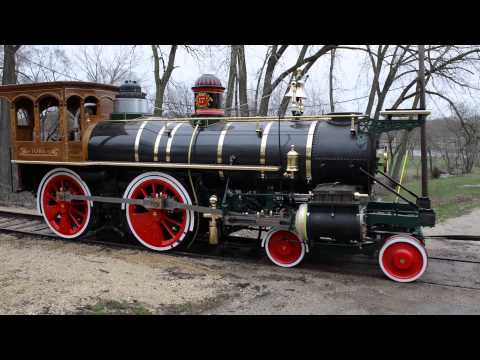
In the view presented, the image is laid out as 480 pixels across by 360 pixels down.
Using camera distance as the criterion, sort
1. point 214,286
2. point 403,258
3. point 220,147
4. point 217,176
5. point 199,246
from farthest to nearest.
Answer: point 199,246 < point 217,176 < point 220,147 < point 403,258 < point 214,286

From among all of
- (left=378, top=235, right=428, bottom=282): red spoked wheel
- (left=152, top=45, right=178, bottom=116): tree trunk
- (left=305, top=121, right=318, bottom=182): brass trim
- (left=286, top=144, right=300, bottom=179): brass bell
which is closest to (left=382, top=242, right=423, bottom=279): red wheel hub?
(left=378, top=235, right=428, bottom=282): red spoked wheel

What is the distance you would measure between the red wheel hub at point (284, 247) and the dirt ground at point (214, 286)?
20 cm

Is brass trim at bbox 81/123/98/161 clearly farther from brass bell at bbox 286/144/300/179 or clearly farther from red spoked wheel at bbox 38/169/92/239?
brass bell at bbox 286/144/300/179

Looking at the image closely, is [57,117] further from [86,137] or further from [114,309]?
[114,309]

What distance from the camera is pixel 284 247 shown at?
7.18 metres

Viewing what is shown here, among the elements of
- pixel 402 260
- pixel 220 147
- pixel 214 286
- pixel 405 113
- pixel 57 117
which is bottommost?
pixel 214 286

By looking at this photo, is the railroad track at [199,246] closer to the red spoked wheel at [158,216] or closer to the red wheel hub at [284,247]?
the red spoked wheel at [158,216]

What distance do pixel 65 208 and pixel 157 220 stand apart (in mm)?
2264

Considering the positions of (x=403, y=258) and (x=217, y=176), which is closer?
(x=403, y=258)

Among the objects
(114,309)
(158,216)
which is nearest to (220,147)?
(158,216)

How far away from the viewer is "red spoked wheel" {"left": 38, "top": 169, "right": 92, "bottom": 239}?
8977 mm

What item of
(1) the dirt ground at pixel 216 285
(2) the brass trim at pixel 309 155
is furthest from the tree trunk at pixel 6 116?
(2) the brass trim at pixel 309 155

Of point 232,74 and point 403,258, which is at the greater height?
point 232,74

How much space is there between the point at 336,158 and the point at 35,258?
5272 millimetres
